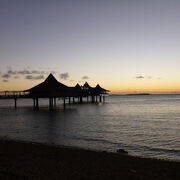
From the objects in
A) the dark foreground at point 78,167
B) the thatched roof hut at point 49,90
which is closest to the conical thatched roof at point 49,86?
the thatched roof hut at point 49,90

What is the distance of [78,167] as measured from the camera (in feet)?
23.8

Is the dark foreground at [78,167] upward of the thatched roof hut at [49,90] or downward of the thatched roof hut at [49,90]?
downward

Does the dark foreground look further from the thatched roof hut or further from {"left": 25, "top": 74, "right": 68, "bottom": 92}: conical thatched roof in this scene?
{"left": 25, "top": 74, "right": 68, "bottom": 92}: conical thatched roof

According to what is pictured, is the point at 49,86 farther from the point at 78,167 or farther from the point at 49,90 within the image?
the point at 78,167

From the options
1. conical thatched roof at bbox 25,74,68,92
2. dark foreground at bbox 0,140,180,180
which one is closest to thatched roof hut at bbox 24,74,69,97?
conical thatched roof at bbox 25,74,68,92

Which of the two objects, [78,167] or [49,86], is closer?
[78,167]

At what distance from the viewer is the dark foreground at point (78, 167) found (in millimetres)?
6242

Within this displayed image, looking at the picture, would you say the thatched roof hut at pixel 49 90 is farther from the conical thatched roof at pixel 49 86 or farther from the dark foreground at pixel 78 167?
the dark foreground at pixel 78 167

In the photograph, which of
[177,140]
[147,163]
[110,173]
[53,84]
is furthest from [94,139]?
[53,84]

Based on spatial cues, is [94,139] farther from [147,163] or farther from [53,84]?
[53,84]

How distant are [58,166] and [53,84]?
119 feet

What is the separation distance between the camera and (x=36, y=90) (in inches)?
→ 1639

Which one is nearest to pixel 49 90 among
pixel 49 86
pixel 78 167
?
pixel 49 86

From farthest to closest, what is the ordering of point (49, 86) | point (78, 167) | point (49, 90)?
point (49, 86) → point (49, 90) → point (78, 167)
